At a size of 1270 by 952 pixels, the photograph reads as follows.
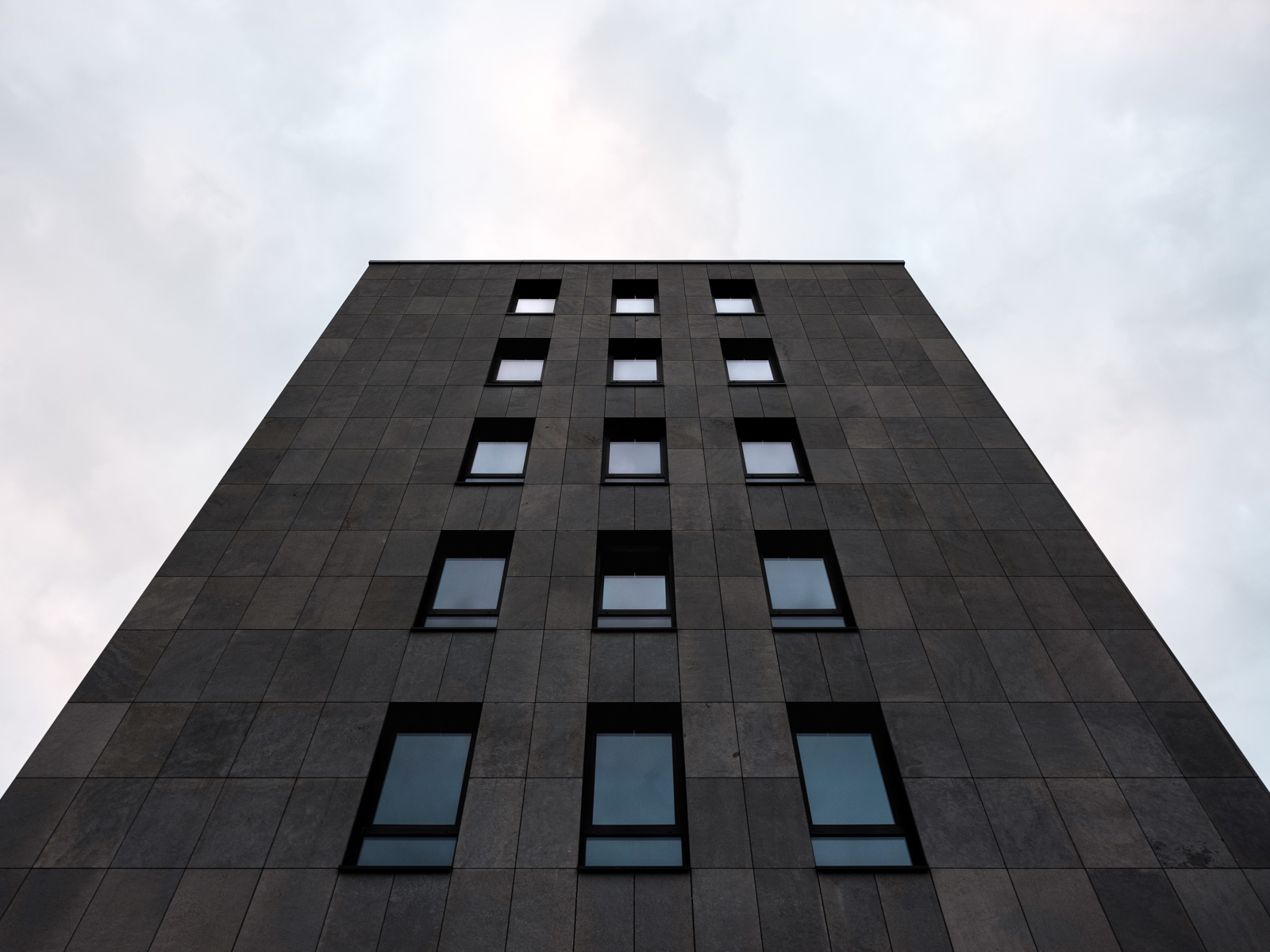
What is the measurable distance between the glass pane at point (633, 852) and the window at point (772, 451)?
8581 millimetres

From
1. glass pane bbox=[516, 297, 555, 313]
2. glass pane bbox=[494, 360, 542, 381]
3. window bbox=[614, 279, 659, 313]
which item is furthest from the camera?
window bbox=[614, 279, 659, 313]

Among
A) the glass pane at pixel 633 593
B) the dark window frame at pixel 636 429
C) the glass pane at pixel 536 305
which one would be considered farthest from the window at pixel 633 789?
the glass pane at pixel 536 305

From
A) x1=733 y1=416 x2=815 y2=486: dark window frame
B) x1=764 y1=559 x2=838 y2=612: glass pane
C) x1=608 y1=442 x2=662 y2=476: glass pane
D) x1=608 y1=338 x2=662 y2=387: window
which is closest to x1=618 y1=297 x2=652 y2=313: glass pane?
x1=608 y1=338 x2=662 y2=387: window

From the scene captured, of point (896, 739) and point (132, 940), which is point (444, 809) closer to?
point (132, 940)

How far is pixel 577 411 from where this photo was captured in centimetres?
2005

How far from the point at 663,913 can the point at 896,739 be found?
4786mm

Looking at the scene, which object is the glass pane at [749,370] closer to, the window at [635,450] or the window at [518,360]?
the window at [635,450]

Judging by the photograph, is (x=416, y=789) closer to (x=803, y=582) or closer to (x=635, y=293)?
(x=803, y=582)

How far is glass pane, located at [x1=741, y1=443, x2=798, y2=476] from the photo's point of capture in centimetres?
1891

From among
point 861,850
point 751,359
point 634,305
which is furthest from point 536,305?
point 861,850

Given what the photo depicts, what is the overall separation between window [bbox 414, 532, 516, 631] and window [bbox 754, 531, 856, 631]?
215 inches

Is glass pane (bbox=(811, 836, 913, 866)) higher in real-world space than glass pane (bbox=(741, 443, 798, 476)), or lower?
lower

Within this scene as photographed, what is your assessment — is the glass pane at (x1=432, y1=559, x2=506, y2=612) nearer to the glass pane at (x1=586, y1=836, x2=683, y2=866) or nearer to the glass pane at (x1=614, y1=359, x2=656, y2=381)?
the glass pane at (x1=586, y1=836, x2=683, y2=866)

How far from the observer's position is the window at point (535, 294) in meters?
25.7
